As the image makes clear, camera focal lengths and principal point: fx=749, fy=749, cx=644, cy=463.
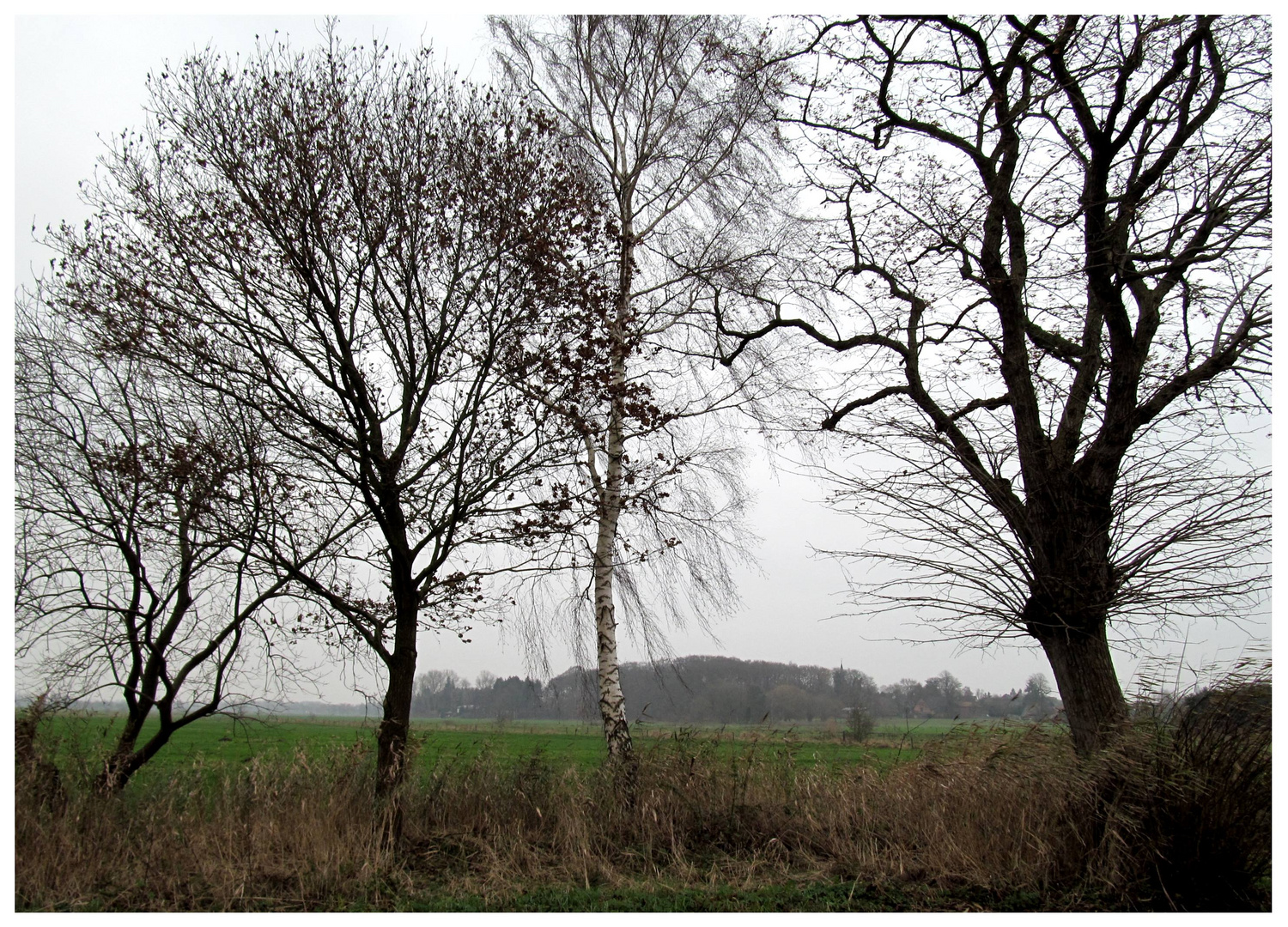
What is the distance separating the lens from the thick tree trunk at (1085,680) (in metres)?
5.49

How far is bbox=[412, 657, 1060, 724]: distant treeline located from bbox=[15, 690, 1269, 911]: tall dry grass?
84 cm

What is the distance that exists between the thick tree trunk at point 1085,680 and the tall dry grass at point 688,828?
229 millimetres

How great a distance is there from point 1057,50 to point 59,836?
916 centimetres

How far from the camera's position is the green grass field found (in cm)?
603

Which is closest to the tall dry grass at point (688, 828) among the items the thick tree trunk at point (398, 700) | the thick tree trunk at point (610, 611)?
the thick tree trunk at point (398, 700)

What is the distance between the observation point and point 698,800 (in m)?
6.41

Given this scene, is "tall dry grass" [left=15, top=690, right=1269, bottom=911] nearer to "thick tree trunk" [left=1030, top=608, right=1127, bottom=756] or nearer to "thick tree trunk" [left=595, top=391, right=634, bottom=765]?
"thick tree trunk" [left=1030, top=608, right=1127, bottom=756]

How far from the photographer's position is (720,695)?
894 centimetres

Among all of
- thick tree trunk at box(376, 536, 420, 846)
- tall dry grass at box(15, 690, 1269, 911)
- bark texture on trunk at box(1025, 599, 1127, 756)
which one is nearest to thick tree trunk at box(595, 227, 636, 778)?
tall dry grass at box(15, 690, 1269, 911)

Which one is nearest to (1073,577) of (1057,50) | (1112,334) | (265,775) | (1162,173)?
(1112,334)

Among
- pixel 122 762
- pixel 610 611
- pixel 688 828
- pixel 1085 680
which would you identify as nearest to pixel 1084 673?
pixel 1085 680

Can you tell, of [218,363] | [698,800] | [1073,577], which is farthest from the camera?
[698,800]
